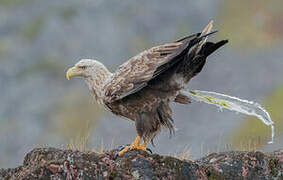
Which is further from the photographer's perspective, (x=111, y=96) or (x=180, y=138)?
(x=180, y=138)

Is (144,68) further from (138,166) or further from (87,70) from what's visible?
(138,166)

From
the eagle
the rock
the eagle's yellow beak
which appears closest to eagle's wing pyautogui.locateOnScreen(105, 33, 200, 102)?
the eagle

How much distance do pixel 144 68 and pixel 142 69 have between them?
33 millimetres

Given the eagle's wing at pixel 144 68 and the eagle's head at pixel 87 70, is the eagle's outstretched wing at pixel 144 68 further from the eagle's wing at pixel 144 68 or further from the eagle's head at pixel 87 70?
the eagle's head at pixel 87 70

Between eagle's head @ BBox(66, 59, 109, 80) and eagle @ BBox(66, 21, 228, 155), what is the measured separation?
23 centimetres

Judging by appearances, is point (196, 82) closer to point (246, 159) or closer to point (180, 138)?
→ point (180, 138)

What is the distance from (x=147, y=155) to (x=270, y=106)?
31256 mm

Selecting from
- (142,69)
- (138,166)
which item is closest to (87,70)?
(142,69)

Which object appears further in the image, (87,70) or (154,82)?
(87,70)

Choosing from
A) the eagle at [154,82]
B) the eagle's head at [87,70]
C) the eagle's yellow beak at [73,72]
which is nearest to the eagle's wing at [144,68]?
the eagle at [154,82]

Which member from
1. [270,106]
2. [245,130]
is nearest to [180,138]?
[245,130]

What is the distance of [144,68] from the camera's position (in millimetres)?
7367

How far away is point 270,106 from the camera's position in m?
36.3

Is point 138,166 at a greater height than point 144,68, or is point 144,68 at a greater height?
point 144,68
